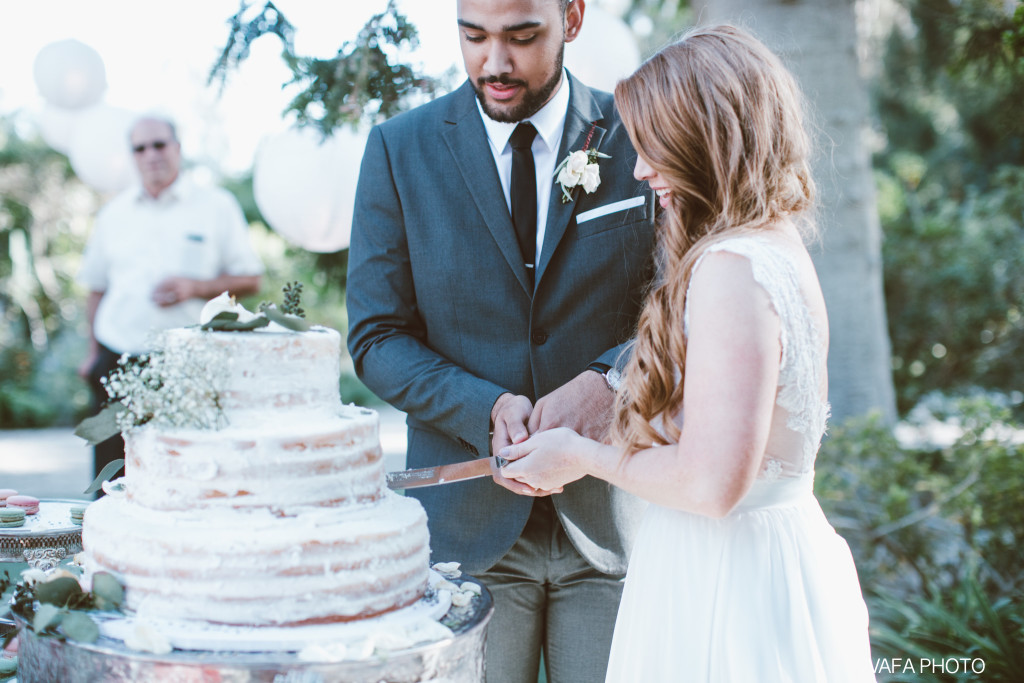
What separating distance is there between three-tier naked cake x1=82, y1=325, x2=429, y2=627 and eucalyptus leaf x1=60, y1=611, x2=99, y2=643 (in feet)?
0.30

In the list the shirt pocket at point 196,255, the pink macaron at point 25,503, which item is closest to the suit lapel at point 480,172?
the pink macaron at point 25,503

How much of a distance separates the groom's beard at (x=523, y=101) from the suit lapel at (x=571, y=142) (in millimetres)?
103

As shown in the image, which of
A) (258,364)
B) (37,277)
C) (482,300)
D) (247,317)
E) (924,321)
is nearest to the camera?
(258,364)

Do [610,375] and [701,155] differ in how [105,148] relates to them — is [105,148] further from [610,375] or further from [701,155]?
[701,155]

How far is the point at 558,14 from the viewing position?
7.22 feet

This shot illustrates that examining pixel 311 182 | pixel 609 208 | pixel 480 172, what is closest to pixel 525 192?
pixel 480 172

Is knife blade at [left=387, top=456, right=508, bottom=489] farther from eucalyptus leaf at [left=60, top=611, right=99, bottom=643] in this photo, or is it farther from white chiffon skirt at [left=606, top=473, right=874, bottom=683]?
eucalyptus leaf at [left=60, top=611, right=99, bottom=643]

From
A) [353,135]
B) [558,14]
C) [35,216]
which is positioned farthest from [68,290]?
[558,14]

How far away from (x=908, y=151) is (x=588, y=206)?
1851 centimetres

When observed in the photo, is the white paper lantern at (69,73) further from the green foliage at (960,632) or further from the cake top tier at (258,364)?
the green foliage at (960,632)

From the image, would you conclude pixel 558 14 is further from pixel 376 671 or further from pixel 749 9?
pixel 749 9

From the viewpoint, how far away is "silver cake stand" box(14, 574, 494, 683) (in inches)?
50.8

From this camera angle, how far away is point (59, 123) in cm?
696

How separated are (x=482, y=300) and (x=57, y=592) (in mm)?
1182
